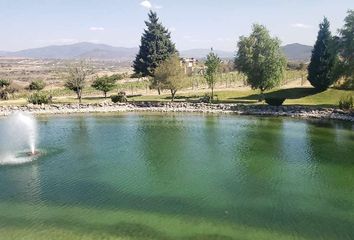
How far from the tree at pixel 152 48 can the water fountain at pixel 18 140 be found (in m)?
37.0

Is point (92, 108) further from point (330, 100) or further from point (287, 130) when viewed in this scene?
point (330, 100)

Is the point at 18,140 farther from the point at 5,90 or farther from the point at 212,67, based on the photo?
the point at 5,90

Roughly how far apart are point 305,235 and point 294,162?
16.0 metres

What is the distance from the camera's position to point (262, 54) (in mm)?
73562

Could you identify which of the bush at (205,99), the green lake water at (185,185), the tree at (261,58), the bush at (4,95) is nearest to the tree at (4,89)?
the bush at (4,95)

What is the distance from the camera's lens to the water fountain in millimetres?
40659

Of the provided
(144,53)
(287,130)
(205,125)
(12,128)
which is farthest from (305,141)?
(144,53)

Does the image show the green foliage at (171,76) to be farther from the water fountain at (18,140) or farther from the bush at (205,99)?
the water fountain at (18,140)

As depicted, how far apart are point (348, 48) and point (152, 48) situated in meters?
49.1

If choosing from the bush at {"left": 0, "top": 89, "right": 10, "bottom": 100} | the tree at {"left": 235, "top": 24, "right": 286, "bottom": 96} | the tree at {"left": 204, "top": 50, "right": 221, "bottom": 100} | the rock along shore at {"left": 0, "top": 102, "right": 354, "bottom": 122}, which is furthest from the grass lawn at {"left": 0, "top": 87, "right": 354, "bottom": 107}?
the bush at {"left": 0, "top": 89, "right": 10, "bottom": 100}

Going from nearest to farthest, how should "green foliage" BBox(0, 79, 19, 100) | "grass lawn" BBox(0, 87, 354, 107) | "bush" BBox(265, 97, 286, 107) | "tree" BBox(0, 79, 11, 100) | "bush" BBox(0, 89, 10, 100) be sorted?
1. "bush" BBox(265, 97, 286, 107)
2. "grass lawn" BBox(0, 87, 354, 107)
3. "bush" BBox(0, 89, 10, 100)
4. "tree" BBox(0, 79, 11, 100)
5. "green foliage" BBox(0, 79, 19, 100)

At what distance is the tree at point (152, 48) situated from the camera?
9994cm

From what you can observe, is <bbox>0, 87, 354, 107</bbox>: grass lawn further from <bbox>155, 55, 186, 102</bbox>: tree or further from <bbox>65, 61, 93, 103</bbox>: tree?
<bbox>65, 61, 93, 103</bbox>: tree

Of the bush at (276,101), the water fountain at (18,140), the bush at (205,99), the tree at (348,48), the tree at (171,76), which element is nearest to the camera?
the water fountain at (18,140)
